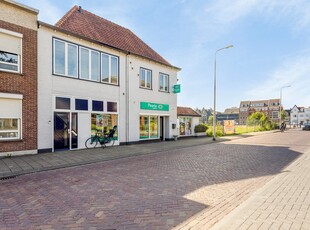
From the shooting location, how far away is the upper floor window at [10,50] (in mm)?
10125

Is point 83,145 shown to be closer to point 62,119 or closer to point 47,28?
point 62,119

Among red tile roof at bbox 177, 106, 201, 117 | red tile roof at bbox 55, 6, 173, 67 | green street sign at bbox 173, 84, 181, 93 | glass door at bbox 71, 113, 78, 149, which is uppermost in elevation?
red tile roof at bbox 55, 6, 173, 67

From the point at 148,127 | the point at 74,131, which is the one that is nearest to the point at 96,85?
the point at 74,131

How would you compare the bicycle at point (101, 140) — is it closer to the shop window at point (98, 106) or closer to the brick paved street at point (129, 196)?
the shop window at point (98, 106)

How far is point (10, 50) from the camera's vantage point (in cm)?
1035

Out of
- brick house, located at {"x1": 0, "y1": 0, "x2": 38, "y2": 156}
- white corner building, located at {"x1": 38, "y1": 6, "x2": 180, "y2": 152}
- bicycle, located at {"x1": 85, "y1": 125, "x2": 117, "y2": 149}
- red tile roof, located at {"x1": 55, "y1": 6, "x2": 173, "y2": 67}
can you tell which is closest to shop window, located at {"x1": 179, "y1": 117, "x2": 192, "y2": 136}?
white corner building, located at {"x1": 38, "y1": 6, "x2": 180, "y2": 152}

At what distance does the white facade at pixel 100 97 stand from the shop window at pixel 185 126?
291cm

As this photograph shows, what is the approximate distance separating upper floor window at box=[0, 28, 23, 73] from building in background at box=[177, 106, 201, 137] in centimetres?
1494

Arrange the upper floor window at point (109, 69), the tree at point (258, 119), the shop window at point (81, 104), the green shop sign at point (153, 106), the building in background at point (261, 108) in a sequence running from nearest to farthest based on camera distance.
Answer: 1. the shop window at point (81, 104)
2. the upper floor window at point (109, 69)
3. the green shop sign at point (153, 106)
4. the tree at point (258, 119)
5. the building in background at point (261, 108)

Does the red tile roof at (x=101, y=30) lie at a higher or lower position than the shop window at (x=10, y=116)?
higher

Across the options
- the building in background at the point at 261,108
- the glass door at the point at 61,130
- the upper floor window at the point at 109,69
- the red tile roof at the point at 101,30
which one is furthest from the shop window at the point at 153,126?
the building in background at the point at 261,108

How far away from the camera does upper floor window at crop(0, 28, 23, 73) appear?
1012cm

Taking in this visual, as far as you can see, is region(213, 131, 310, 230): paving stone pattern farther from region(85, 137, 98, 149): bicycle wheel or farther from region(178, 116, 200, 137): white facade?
region(178, 116, 200, 137): white facade

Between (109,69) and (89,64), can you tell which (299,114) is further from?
(89,64)
